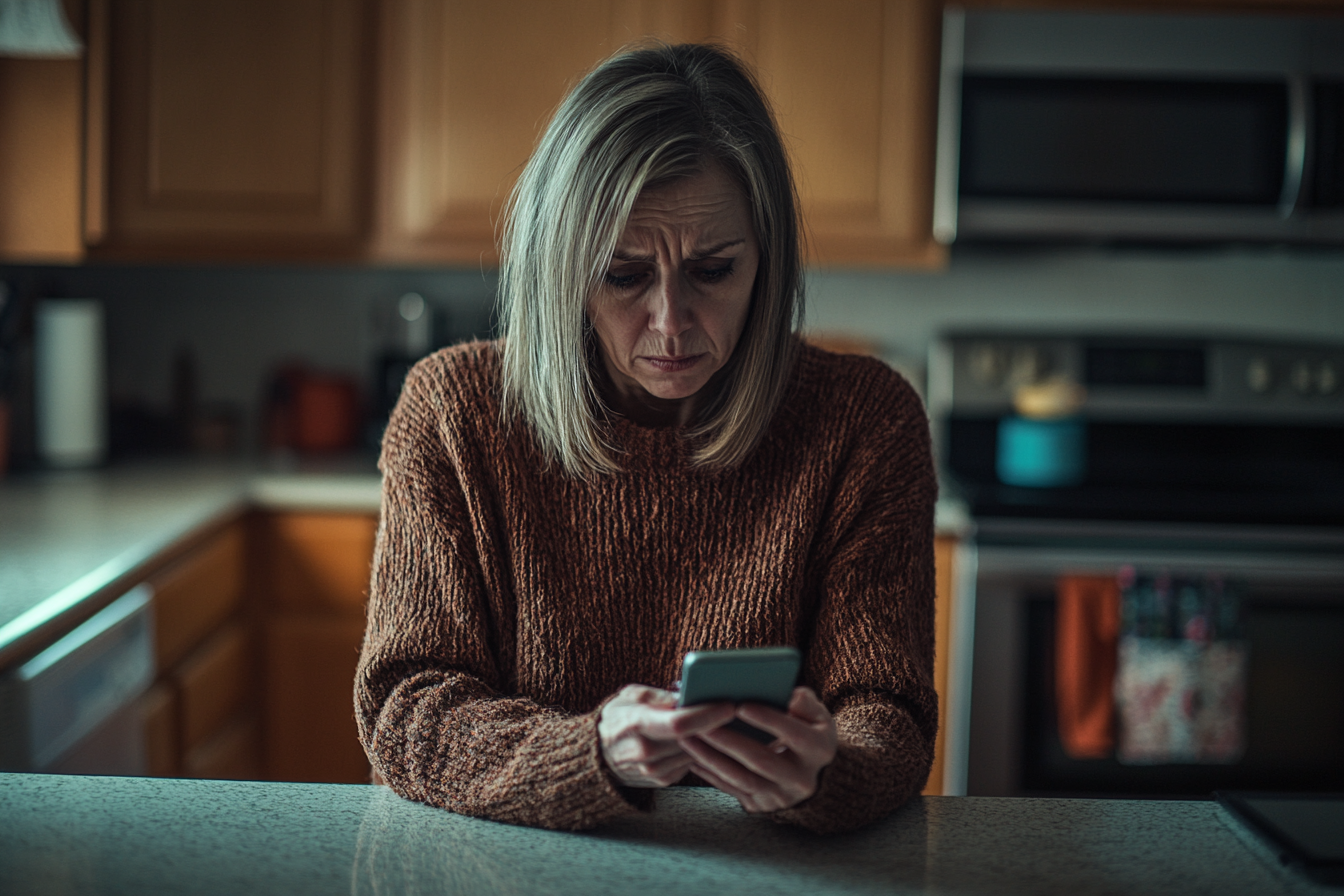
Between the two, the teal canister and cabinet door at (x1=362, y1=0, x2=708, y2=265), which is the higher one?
cabinet door at (x1=362, y1=0, x2=708, y2=265)

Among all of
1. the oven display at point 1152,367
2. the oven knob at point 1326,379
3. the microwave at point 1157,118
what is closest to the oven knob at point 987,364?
the oven display at point 1152,367

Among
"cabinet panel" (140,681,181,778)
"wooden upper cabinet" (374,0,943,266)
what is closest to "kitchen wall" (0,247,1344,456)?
"wooden upper cabinet" (374,0,943,266)

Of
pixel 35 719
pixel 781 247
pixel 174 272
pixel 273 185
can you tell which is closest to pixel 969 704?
pixel 781 247

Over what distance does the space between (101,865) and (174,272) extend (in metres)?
2.36

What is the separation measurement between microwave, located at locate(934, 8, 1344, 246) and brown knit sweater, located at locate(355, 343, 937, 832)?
1.36 m

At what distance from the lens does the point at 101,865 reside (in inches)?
29.4

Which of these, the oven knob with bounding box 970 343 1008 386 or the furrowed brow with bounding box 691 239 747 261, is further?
the oven knob with bounding box 970 343 1008 386

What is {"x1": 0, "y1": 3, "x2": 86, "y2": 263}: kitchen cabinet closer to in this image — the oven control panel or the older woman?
the older woman

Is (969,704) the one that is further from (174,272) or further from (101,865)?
(174,272)

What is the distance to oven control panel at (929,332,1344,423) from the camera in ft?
8.34

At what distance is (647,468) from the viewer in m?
1.15

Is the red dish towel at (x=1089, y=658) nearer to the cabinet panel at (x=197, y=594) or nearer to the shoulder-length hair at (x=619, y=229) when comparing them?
the shoulder-length hair at (x=619, y=229)

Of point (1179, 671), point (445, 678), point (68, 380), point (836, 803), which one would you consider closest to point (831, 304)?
point (1179, 671)

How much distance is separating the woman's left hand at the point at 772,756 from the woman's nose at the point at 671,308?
36 cm
